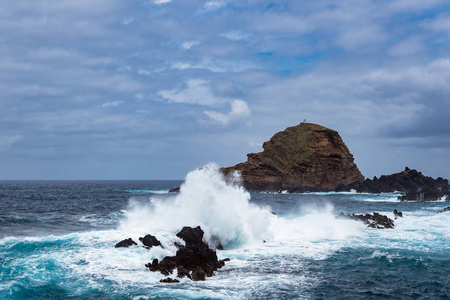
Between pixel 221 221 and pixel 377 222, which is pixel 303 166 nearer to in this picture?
pixel 377 222

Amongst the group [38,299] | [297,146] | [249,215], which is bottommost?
[38,299]

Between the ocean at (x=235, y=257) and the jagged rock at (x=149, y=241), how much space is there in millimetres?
446

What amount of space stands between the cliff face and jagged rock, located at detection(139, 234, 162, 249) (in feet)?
280

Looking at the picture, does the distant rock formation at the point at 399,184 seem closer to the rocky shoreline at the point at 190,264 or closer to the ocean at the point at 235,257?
the ocean at the point at 235,257

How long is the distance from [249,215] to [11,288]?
16476mm

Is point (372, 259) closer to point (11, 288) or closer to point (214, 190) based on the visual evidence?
point (214, 190)

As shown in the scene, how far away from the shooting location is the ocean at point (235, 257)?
16.3 m

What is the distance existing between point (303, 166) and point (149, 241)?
8875cm

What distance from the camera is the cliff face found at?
4200 inches

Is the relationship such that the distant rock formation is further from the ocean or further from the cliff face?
the ocean

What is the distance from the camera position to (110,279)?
1728 centimetres

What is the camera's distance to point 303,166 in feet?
352

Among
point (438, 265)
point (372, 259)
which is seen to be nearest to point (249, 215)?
point (372, 259)

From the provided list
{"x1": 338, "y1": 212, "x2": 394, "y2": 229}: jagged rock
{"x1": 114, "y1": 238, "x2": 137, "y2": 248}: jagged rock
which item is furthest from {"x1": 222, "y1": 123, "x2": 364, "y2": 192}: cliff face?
{"x1": 114, "y1": 238, "x2": 137, "y2": 248}: jagged rock
